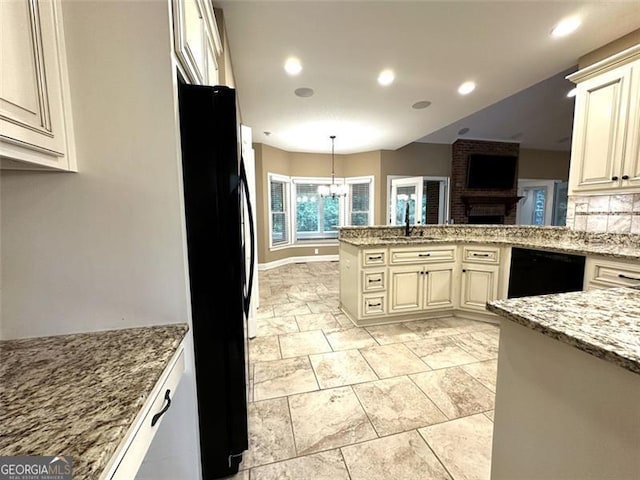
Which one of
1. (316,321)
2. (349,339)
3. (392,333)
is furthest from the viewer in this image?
(316,321)

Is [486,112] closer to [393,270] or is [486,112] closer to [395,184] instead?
[395,184]

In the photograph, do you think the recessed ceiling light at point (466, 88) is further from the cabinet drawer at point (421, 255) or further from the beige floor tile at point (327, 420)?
the beige floor tile at point (327, 420)

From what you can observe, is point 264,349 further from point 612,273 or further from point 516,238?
point 516,238

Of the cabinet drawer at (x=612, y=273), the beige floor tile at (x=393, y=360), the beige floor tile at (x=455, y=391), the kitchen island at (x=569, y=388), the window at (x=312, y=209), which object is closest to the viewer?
the kitchen island at (x=569, y=388)

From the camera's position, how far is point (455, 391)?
6.30ft

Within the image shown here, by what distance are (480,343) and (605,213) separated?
174cm

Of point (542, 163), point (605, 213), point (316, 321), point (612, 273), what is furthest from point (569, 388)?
point (542, 163)

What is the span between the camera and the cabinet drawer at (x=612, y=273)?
1921 mm

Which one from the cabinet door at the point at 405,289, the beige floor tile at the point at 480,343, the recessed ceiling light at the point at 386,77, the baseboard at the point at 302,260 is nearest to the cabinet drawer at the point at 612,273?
the beige floor tile at the point at 480,343

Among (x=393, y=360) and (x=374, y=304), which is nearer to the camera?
(x=393, y=360)

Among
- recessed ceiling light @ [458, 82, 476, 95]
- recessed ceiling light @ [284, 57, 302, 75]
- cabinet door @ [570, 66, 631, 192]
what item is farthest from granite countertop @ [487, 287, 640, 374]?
recessed ceiling light @ [458, 82, 476, 95]

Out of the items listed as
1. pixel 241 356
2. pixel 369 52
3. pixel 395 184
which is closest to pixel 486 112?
pixel 395 184

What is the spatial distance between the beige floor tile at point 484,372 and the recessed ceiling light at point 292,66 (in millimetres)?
3261

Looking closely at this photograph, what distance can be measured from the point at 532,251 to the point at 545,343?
223 cm
